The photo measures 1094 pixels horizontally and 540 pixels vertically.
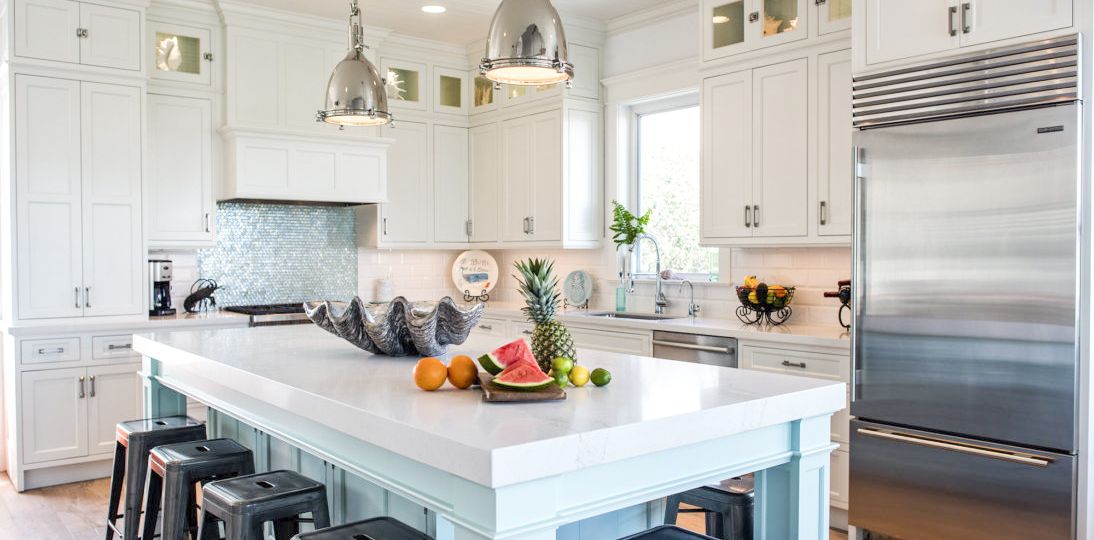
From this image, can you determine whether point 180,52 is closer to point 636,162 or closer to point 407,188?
point 407,188

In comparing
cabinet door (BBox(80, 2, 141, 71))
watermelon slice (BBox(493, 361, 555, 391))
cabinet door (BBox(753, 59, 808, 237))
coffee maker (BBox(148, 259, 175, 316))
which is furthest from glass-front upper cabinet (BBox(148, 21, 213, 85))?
watermelon slice (BBox(493, 361, 555, 391))

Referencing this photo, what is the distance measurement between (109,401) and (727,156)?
371 centimetres

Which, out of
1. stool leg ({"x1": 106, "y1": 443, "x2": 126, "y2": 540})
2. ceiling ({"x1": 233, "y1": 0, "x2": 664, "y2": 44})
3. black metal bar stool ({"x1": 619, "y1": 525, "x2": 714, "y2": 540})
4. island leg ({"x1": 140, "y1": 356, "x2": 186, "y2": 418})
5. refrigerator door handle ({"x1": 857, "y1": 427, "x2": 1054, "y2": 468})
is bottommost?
stool leg ({"x1": 106, "y1": 443, "x2": 126, "y2": 540})

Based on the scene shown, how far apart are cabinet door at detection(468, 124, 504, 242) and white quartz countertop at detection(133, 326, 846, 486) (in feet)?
11.6

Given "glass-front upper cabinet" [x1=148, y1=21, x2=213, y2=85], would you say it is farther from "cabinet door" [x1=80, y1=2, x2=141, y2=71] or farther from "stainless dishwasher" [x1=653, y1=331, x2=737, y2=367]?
"stainless dishwasher" [x1=653, y1=331, x2=737, y2=367]

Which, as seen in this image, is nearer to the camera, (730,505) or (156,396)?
(730,505)

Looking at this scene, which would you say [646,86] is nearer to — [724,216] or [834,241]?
[724,216]

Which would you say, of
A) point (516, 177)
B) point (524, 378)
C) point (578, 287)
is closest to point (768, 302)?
point (578, 287)

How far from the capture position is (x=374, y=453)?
6.22ft

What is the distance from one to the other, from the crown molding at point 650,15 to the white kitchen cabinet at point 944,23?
1747mm

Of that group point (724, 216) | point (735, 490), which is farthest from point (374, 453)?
point (724, 216)

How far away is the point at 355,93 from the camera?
3.29m

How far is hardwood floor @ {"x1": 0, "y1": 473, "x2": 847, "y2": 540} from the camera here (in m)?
3.96

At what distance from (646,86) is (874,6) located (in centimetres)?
205
